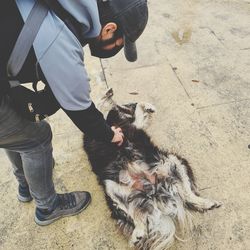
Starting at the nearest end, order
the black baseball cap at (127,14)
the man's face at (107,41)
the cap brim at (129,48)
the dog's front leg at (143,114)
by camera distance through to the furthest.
→ the black baseball cap at (127,14), the man's face at (107,41), the cap brim at (129,48), the dog's front leg at (143,114)

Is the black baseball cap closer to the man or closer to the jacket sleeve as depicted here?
the man

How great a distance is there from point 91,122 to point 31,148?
494 mm

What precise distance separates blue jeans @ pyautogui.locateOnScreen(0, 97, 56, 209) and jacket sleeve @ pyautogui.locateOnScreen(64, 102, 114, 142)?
340 mm

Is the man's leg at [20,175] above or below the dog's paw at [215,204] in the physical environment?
above

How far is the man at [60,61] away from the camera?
1.61m

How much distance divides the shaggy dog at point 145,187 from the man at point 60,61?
1.68 feet

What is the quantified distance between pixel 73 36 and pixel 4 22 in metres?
0.34

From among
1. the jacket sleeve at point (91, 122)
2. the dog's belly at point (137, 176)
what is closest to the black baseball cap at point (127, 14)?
the jacket sleeve at point (91, 122)

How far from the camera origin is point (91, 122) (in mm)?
2037

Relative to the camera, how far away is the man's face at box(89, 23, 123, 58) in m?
1.94

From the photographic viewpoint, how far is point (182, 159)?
300cm

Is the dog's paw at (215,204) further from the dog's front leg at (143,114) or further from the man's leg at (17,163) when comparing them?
the man's leg at (17,163)

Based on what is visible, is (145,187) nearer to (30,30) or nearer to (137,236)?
(137,236)

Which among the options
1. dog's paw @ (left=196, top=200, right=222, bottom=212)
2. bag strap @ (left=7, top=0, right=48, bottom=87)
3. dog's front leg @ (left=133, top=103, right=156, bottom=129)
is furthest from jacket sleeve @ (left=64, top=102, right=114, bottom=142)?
dog's front leg @ (left=133, top=103, right=156, bottom=129)
